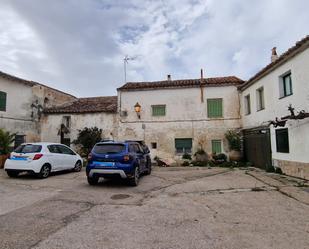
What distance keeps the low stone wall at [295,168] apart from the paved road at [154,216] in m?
0.60

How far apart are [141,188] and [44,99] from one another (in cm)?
1400

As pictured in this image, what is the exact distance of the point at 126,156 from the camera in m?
8.27

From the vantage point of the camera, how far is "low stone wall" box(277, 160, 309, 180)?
30.2ft

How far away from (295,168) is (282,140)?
1569mm

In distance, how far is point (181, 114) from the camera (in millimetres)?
16812

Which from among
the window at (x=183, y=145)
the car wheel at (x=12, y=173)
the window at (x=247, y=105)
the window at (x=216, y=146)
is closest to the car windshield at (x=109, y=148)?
the car wheel at (x=12, y=173)

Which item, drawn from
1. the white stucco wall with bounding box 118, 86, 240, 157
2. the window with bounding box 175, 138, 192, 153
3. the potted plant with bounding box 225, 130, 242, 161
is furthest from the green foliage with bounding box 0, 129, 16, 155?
the potted plant with bounding box 225, 130, 242, 161

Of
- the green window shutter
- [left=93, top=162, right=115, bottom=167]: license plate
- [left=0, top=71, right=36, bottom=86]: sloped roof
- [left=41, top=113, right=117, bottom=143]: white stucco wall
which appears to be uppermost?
[left=0, top=71, right=36, bottom=86]: sloped roof

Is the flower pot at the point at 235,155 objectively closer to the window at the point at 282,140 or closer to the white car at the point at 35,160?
the window at the point at 282,140

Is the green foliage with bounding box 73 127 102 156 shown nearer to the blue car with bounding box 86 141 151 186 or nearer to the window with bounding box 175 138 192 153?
the window with bounding box 175 138 192 153

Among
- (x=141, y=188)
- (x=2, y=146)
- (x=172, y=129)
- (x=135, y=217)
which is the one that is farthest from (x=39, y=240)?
(x=172, y=129)

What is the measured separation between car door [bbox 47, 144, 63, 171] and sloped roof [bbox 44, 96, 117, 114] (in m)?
6.60

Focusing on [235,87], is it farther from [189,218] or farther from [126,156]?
[189,218]

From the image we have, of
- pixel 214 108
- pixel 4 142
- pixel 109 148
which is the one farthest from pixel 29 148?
pixel 214 108
